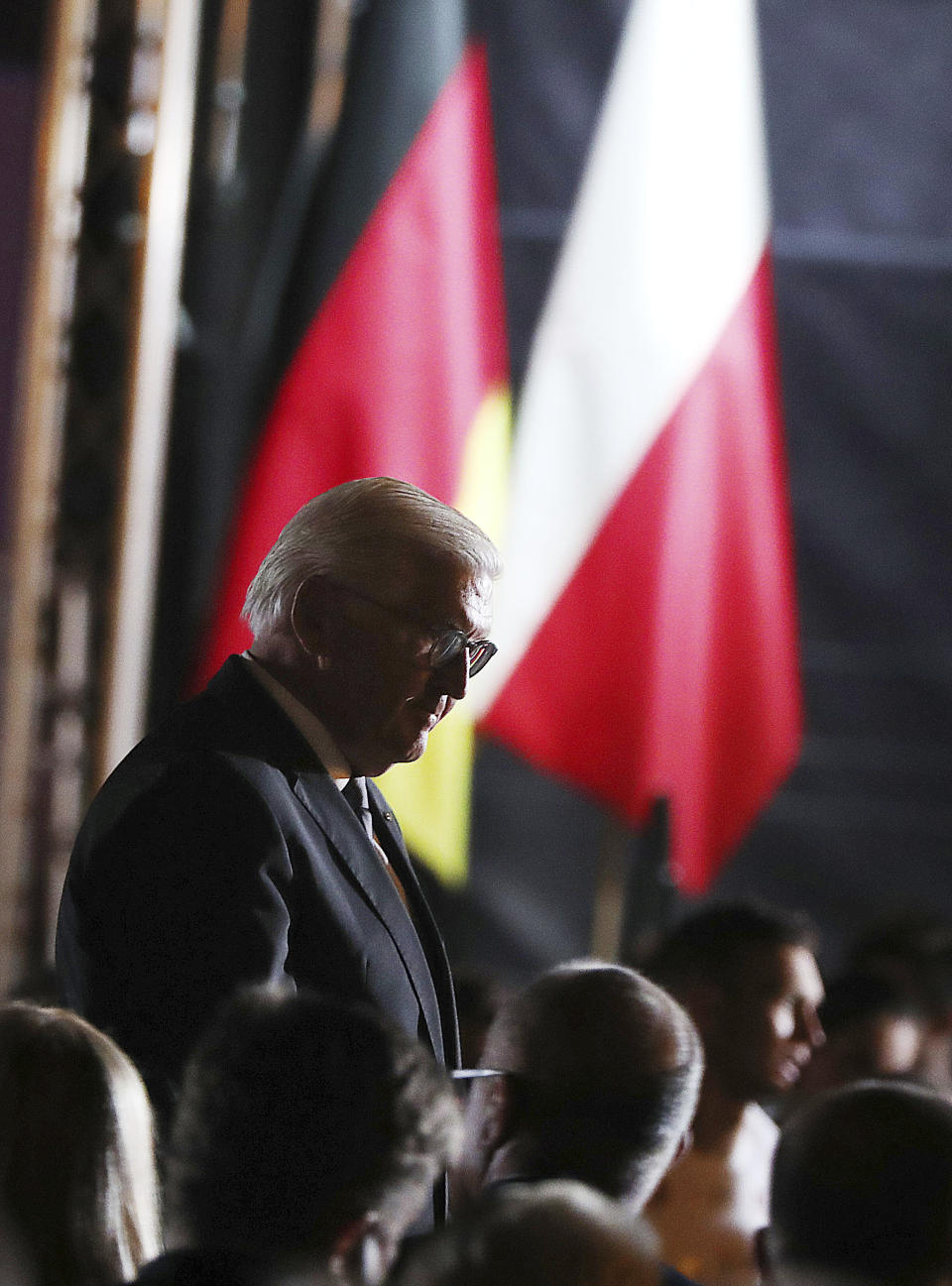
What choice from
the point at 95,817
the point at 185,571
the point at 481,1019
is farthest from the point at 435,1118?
the point at 185,571

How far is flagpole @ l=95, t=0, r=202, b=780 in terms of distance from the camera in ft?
14.0

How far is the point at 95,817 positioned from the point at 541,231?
4094 mm

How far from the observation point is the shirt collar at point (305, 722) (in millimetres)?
1993

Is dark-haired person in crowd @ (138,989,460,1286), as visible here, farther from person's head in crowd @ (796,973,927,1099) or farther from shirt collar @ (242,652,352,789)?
person's head in crowd @ (796,973,927,1099)

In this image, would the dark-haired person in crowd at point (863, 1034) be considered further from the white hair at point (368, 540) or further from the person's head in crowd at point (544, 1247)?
the person's head in crowd at point (544, 1247)

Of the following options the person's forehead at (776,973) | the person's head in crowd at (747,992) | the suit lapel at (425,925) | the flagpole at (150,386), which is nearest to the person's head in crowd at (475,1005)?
the person's head in crowd at (747,992)

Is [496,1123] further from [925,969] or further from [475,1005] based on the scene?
[925,969]

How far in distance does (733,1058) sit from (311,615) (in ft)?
4.41

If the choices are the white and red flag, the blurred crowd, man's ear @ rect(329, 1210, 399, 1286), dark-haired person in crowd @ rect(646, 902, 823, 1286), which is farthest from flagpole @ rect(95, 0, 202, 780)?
man's ear @ rect(329, 1210, 399, 1286)

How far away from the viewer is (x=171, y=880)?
1.78 metres

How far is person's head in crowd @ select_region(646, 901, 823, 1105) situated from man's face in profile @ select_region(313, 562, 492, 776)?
1142 millimetres

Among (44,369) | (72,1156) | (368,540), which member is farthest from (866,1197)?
(44,369)

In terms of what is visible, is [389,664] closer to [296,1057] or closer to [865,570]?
[296,1057]

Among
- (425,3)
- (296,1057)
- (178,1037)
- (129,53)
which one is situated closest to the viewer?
(296,1057)
